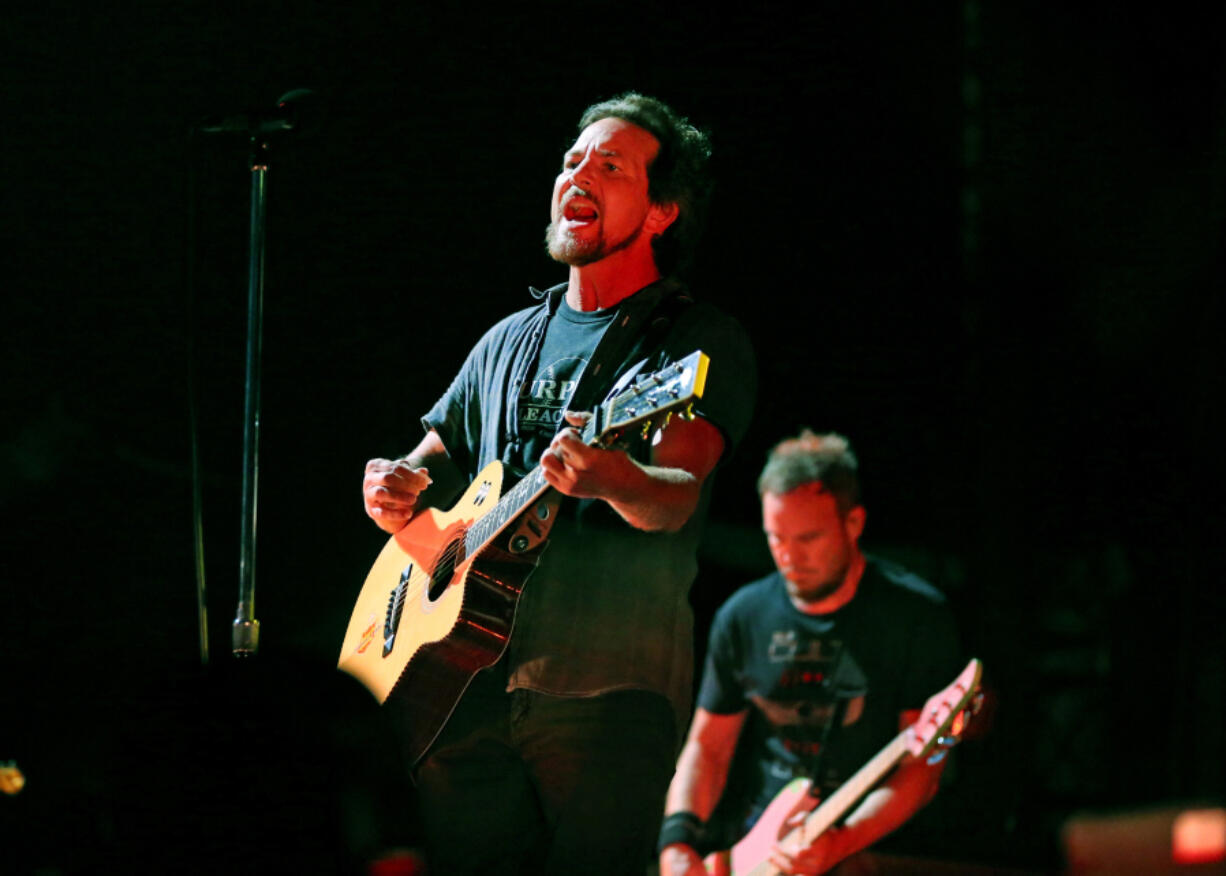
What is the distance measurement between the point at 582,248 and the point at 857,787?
5.38 ft

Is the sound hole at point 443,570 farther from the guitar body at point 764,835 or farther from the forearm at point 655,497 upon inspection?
the guitar body at point 764,835

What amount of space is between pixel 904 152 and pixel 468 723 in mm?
2466

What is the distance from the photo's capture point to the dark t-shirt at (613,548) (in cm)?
203

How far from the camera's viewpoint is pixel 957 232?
373 cm

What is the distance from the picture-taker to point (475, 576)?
205cm

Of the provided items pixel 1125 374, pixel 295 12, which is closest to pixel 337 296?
pixel 295 12

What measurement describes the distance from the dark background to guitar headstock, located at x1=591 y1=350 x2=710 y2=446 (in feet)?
5.40

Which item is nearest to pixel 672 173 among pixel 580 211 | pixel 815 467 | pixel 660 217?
pixel 660 217

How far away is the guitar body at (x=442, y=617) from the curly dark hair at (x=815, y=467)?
1.51 m

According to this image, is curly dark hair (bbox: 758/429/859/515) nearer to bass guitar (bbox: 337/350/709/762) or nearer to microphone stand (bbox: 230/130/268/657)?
bass guitar (bbox: 337/350/709/762)

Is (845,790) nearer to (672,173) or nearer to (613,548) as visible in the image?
(613,548)

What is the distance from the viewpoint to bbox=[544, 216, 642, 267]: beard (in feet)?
7.59

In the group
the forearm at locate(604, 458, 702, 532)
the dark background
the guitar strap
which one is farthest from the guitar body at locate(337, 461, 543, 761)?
the guitar strap

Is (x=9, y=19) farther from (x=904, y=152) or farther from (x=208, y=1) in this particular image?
(x=904, y=152)
